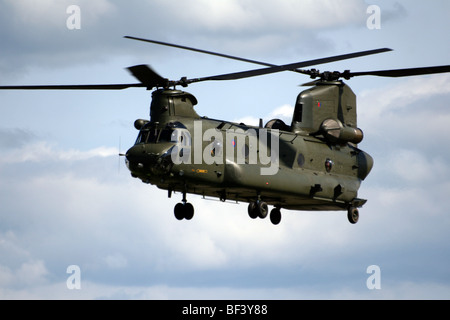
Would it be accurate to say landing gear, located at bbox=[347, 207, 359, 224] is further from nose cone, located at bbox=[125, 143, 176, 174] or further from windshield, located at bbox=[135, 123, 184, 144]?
nose cone, located at bbox=[125, 143, 176, 174]

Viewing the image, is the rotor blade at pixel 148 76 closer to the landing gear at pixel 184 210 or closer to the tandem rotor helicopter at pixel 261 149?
the tandem rotor helicopter at pixel 261 149

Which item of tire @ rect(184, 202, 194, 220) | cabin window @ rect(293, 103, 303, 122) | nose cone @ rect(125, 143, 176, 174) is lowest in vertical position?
tire @ rect(184, 202, 194, 220)

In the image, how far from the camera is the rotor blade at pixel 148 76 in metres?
39.4

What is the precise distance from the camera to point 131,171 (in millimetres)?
38875

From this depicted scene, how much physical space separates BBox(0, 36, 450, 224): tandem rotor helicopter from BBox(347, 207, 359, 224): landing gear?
1.8 inches

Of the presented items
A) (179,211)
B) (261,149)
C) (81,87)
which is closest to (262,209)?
(261,149)

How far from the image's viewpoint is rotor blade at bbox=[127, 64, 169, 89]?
39.4 meters

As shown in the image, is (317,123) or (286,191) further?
(317,123)

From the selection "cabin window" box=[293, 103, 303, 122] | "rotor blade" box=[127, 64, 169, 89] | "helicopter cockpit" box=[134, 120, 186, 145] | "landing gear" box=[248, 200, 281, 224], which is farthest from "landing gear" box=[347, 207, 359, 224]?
"rotor blade" box=[127, 64, 169, 89]

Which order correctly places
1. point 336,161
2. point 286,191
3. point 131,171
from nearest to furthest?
point 131,171
point 286,191
point 336,161

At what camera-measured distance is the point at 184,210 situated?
40.6 metres
